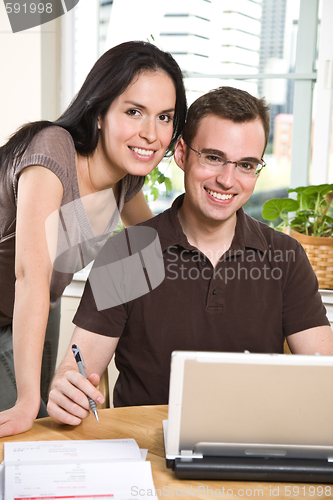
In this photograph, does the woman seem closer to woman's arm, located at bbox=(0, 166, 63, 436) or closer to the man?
woman's arm, located at bbox=(0, 166, 63, 436)

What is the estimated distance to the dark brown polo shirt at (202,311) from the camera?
140 cm

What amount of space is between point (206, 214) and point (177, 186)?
1.26 m

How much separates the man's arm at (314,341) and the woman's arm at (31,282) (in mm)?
717

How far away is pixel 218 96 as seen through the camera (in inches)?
57.5

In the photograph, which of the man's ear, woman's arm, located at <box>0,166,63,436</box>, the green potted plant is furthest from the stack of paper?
the green potted plant

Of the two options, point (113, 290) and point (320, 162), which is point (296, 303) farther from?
point (320, 162)

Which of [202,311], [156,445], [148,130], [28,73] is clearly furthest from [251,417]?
[28,73]

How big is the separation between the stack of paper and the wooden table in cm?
3

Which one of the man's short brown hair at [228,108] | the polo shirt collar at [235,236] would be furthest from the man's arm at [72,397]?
the man's short brown hair at [228,108]

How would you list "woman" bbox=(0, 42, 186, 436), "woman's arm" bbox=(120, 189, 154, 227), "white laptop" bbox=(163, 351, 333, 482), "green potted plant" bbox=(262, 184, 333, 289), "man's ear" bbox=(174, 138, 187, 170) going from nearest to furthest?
"white laptop" bbox=(163, 351, 333, 482)
"woman" bbox=(0, 42, 186, 436)
"man's ear" bbox=(174, 138, 187, 170)
"woman's arm" bbox=(120, 189, 154, 227)
"green potted plant" bbox=(262, 184, 333, 289)

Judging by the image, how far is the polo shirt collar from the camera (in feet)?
4.81

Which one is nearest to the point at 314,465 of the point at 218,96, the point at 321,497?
the point at 321,497

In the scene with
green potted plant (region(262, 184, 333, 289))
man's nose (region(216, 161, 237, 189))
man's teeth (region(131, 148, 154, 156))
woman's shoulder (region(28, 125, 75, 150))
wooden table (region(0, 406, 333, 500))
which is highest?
woman's shoulder (region(28, 125, 75, 150))

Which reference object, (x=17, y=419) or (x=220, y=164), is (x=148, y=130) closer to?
(x=220, y=164)
